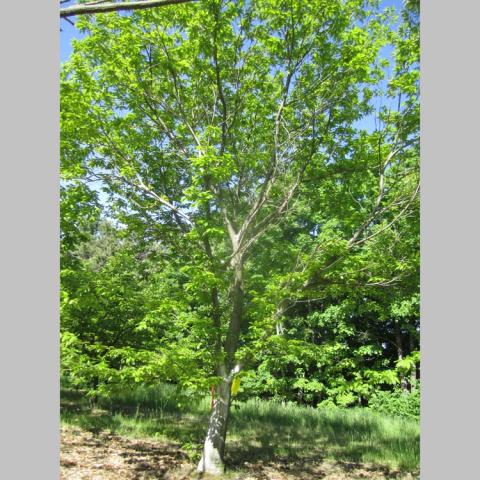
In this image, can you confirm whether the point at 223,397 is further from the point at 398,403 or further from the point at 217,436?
the point at 398,403

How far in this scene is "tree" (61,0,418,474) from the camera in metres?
4.71

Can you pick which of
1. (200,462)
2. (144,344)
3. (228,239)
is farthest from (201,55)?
(200,462)

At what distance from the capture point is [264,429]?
7.98 metres

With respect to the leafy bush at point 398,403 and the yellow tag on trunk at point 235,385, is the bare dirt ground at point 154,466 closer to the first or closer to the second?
the yellow tag on trunk at point 235,385

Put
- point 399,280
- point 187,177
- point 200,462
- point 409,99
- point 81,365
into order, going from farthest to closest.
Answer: point 187,177 < point 200,462 < point 399,280 < point 409,99 < point 81,365

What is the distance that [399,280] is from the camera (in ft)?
15.8

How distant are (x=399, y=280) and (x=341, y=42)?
9.89 ft

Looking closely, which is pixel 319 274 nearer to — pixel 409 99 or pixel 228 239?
pixel 228 239

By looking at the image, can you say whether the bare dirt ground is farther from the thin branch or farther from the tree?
the thin branch

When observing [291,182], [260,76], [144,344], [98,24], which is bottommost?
[144,344]

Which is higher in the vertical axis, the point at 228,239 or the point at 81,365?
the point at 228,239

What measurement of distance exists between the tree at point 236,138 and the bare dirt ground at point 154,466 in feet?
1.61

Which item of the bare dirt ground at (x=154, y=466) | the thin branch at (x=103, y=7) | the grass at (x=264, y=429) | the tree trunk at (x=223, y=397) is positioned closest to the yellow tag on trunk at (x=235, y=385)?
the tree trunk at (x=223, y=397)

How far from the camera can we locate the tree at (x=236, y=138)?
4.71 m
